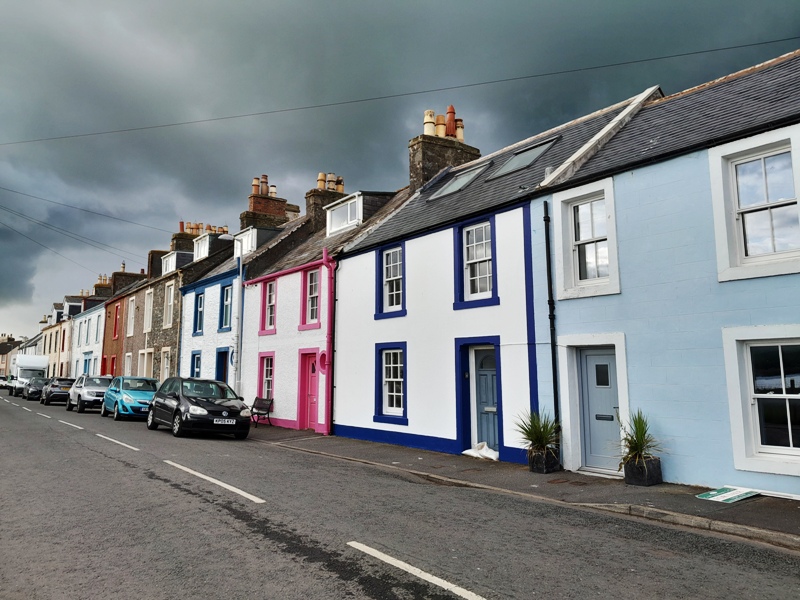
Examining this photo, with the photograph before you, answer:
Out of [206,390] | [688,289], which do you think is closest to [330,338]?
[206,390]

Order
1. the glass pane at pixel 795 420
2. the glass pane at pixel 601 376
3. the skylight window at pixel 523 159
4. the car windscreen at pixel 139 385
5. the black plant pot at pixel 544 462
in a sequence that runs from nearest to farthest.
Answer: the glass pane at pixel 795 420 → the black plant pot at pixel 544 462 → the glass pane at pixel 601 376 → the skylight window at pixel 523 159 → the car windscreen at pixel 139 385

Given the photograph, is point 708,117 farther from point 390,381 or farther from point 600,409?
point 390,381

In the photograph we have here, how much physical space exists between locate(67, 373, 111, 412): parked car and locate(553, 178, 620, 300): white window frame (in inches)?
846

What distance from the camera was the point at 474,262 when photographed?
42.7 ft

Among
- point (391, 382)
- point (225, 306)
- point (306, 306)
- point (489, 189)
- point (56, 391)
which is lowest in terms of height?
point (56, 391)

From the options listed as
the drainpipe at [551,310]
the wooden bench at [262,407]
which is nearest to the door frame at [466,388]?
the drainpipe at [551,310]

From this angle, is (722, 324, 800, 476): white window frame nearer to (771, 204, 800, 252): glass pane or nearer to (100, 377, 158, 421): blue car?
(771, 204, 800, 252): glass pane

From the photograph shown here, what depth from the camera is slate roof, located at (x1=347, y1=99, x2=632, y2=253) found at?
13.1 metres

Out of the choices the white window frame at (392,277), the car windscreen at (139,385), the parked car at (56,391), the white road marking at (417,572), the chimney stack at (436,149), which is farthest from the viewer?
the parked car at (56,391)

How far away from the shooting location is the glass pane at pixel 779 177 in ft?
27.2

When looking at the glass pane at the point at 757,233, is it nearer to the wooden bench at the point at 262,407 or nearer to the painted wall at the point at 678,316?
the painted wall at the point at 678,316

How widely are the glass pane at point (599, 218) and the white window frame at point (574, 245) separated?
0.11 metres

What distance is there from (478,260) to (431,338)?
218 cm

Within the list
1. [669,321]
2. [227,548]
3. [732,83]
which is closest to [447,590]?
[227,548]
